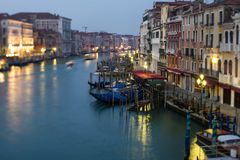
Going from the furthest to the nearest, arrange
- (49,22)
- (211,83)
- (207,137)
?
(49,22) → (211,83) → (207,137)

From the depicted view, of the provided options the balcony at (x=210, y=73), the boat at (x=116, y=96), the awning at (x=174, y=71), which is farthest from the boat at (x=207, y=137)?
the awning at (x=174, y=71)

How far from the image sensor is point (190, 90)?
21.2m

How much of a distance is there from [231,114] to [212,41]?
4844mm

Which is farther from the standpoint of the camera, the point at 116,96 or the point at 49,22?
the point at 49,22

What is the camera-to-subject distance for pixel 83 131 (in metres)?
16.3

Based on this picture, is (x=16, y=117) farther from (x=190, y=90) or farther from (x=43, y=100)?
(x=190, y=90)

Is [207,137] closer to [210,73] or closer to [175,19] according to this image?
[210,73]

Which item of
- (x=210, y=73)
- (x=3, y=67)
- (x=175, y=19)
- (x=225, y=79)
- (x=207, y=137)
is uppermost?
(x=175, y=19)

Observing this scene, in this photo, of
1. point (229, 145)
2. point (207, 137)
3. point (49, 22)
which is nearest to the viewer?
point (229, 145)

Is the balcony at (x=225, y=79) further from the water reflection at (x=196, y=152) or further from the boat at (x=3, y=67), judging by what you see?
the boat at (x=3, y=67)

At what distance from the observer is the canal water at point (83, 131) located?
1337 centimetres

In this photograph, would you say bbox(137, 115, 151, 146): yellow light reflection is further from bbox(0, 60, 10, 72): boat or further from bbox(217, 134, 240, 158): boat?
bbox(0, 60, 10, 72): boat

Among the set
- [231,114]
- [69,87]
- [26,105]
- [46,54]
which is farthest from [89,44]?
[231,114]

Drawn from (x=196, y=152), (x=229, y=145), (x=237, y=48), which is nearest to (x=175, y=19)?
(x=237, y=48)
